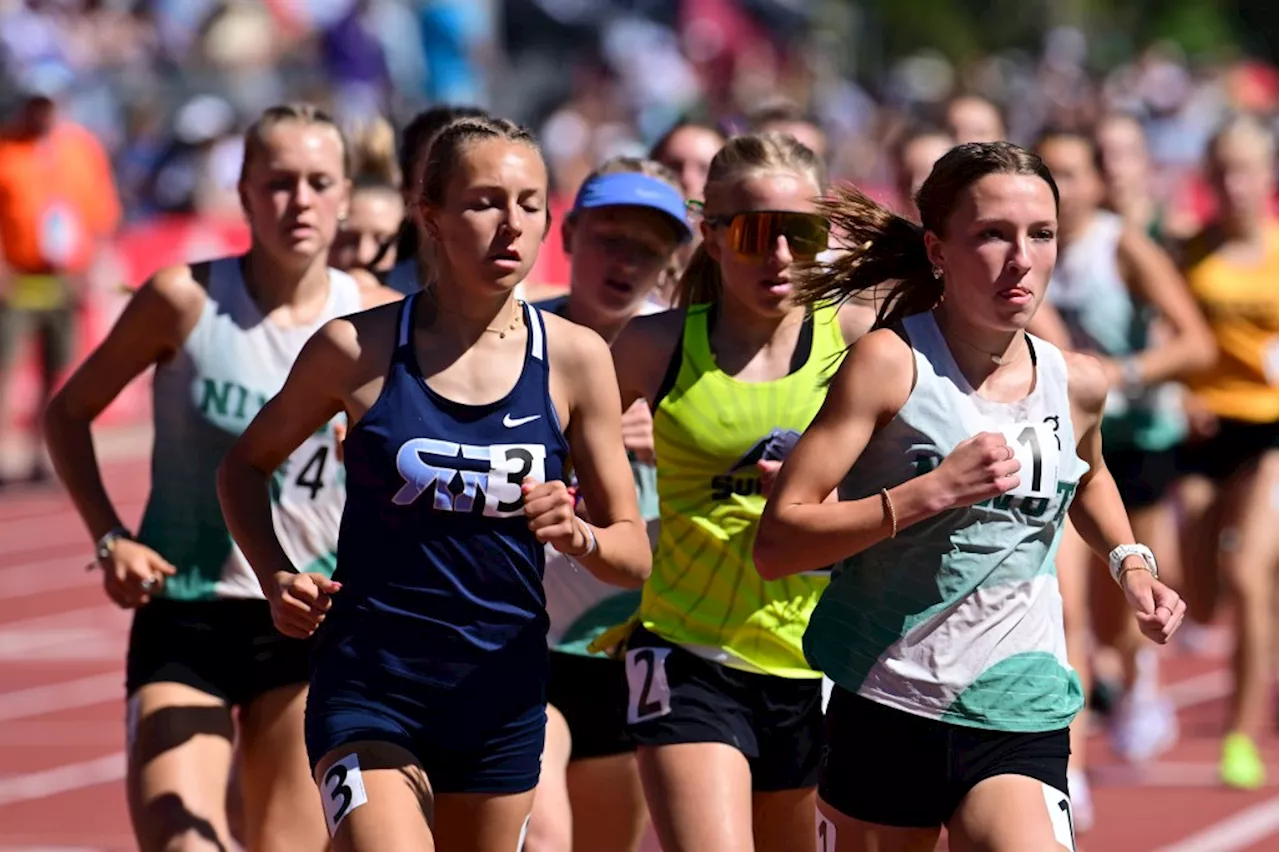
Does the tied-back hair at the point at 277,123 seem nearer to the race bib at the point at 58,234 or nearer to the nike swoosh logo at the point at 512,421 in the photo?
the nike swoosh logo at the point at 512,421

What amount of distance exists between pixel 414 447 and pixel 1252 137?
6.37 meters

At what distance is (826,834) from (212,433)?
6.74 ft

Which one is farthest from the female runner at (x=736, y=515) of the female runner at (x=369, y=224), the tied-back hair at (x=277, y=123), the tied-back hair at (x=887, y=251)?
the female runner at (x=369, y=224)

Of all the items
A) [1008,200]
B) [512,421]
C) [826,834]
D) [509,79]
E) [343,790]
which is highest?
[509,79]

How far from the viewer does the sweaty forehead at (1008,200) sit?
4648 millimetres

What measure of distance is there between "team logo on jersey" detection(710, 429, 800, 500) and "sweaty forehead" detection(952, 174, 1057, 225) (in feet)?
3.09

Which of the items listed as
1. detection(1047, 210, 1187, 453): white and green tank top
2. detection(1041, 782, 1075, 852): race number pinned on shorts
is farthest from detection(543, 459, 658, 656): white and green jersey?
detection(1047, 210, 1187, 453): white and green tank top

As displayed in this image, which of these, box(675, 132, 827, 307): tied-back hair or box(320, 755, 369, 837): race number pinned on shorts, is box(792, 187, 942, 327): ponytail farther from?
box(320, 755, 369, 837): race number pinned on shorts

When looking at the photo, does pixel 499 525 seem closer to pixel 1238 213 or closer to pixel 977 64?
pixel 1238 213

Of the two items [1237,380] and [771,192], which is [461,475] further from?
[1237,380]

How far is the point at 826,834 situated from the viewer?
191 inches

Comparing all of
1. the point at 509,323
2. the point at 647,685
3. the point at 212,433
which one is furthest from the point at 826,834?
the point at 212,433

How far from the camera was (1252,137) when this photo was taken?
1005 centimetres

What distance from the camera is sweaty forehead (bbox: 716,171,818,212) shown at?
18.6 ft
